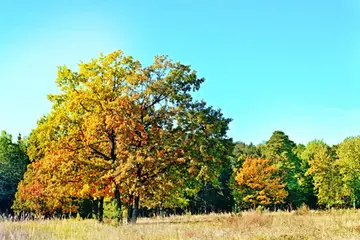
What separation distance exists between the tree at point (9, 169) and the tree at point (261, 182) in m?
33.8

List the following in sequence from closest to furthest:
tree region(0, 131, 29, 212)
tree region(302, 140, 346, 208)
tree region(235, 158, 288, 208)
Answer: tree region(0, 131, 29, 212)
tree region(302, 140, 346, 208)
tree region(235, 158, 288, 208)

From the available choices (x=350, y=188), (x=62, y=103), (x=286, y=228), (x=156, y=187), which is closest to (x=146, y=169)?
(x=156, y=187)

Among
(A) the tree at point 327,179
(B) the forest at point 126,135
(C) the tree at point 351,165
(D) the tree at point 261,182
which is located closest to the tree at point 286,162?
(D) the tree at point 261,182

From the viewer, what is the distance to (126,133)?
22109mm

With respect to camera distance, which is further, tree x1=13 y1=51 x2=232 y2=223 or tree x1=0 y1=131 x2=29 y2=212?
tree x1=0 y1=131 x2=29 y2=212

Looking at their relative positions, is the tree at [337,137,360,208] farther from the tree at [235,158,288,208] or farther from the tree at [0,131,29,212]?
the tree at [0,131,29,212]

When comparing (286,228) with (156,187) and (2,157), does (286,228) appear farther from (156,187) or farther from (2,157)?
(2,157)

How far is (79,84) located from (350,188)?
157ft

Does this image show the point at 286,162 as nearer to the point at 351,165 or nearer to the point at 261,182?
the point at 261,182

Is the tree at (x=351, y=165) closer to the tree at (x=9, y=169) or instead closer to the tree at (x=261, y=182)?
the tree at (x=261, y=182)

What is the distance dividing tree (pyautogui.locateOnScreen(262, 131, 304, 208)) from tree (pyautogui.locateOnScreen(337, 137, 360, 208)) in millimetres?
8977

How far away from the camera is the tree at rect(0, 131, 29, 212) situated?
53.6m

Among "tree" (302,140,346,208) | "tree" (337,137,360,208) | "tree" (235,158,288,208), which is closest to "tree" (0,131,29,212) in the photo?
"tree" (235,158,288,208)

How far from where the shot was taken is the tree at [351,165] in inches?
2163
